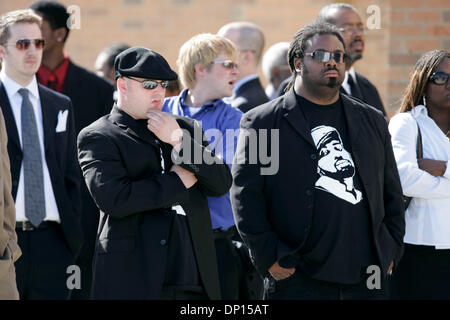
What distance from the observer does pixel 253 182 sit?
15.5 ft

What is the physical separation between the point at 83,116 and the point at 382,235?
299cm

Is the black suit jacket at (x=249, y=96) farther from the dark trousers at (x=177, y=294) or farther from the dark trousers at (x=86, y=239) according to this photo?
the dark trousers at (x=177, y=294)

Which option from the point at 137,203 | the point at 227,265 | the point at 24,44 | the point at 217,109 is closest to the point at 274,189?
the point at 137,203

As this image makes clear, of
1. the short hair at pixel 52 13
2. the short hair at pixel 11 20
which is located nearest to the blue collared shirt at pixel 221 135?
the short hair at pixel 11 20

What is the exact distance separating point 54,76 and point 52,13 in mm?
562

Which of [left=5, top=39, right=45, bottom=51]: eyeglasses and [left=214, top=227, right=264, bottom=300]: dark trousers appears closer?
[left=214, top=227, right=264, bottom=300]: dark trousers

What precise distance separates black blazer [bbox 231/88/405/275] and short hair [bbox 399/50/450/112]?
810 mm

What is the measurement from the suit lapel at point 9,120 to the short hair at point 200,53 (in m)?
1.12

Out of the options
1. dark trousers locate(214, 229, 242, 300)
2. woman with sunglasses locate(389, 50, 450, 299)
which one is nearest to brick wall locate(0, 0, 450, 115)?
woman with sunglasses locate(389, 50, 450, 299)

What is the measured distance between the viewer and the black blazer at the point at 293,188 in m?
4.65

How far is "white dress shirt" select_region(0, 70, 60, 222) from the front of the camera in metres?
5.62

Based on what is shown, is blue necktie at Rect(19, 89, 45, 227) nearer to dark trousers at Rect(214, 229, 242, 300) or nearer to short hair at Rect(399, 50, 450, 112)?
dark trousers at Rect(214, 229, 242, 300)

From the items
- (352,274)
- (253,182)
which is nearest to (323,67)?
(253,182)

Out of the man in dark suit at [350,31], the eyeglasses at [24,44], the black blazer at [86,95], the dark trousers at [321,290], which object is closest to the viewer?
the dark trousers at [321,290]
